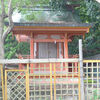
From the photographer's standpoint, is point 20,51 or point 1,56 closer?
point 1,56

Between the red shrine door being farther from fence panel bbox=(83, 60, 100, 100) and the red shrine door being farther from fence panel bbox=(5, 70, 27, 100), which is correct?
fence panel bbox=(5, 70, 27, 100)

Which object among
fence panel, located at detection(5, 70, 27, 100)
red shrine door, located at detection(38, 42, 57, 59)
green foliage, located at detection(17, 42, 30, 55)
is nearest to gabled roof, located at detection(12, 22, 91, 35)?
red shrine door, located at detection(38, 42, 57, 59)

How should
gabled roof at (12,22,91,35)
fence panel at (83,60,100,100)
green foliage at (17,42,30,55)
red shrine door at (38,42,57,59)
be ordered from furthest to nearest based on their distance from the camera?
green foliage at (17,42,30,55) < red shrine door at (38,42,57,59) < gabled roof at (12,22,91,35) < fence panel at (83,60,100,100)

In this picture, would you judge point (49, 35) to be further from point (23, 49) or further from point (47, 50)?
point (23, 49)

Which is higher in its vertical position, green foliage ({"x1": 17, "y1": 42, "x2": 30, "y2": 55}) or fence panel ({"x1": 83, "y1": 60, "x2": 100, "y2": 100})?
green foliage ({"x1": 17, "y1": 42, "x2": 30, "y2": 55})

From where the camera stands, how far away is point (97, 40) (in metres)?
13.6

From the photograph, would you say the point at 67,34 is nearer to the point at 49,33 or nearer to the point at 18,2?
the point at 49,33

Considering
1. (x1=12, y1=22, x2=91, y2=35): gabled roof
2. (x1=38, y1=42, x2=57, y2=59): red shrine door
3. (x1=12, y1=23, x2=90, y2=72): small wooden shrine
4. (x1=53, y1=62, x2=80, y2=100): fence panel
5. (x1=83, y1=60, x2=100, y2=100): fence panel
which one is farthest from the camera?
(x1=38, y1=42, x2=57, y2=59): red shrine door

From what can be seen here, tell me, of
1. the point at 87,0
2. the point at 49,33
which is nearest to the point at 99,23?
the point at 87,0

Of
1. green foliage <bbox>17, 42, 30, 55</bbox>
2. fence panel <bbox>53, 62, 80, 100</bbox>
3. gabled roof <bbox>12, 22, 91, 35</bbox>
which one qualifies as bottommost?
fence panel <bbox>53, 62, 80, 100</bbox>

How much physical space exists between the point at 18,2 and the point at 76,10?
16.5 feet

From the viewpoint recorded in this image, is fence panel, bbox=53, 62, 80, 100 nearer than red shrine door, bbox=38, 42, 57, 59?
Yes

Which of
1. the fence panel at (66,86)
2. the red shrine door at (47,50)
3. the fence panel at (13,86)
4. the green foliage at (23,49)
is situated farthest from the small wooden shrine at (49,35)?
the green foliage at (23,49)

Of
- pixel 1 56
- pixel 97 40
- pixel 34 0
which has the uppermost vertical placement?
pixel 34 0
